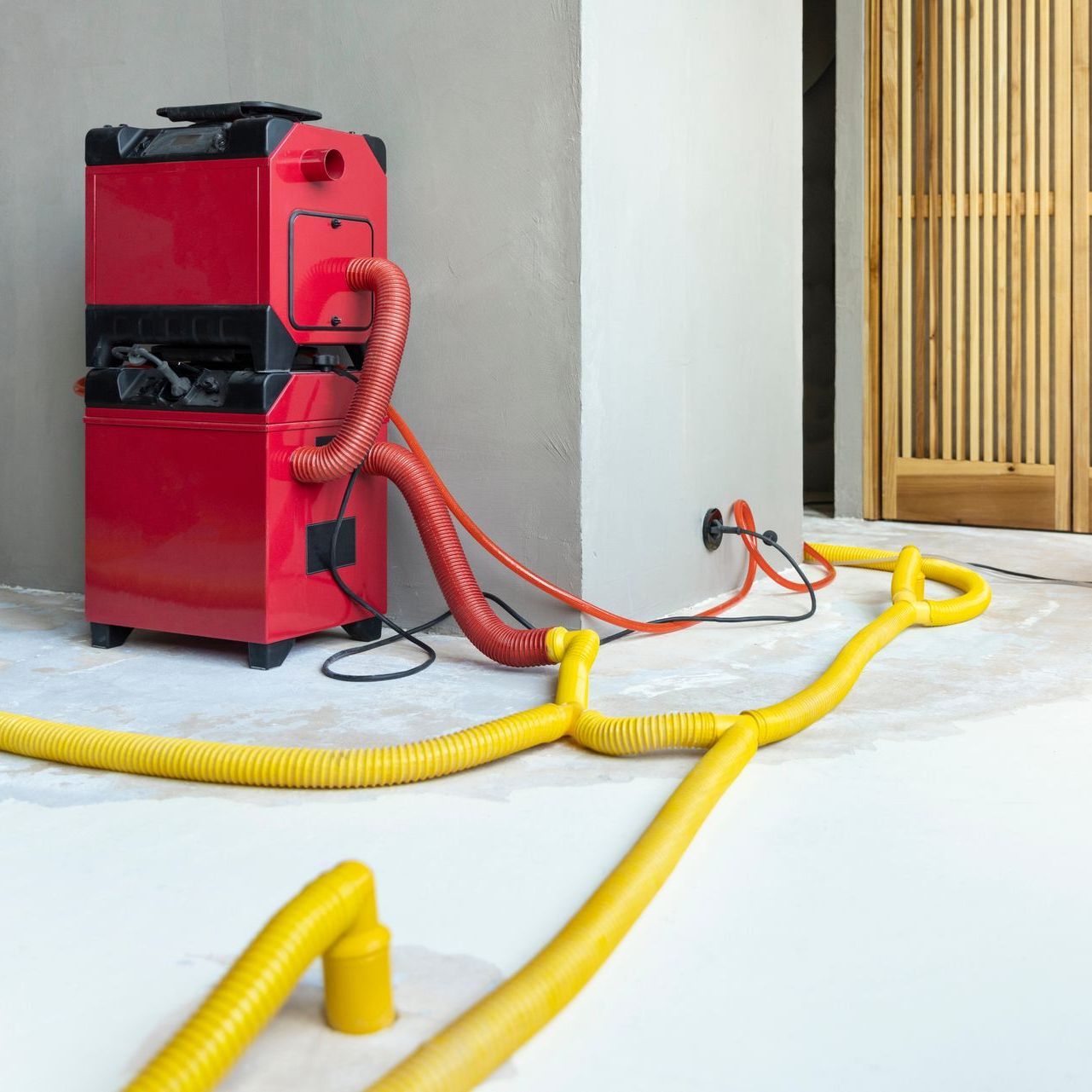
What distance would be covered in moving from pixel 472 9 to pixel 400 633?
4.73ft

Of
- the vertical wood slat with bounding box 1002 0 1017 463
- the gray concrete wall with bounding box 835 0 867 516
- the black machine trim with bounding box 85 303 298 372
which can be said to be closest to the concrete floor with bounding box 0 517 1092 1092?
the black machine trim with bounding box 85 303 298 372

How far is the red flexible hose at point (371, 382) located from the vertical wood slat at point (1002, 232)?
299cm

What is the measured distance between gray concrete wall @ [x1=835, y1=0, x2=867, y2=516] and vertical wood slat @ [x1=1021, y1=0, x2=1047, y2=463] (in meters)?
0.60

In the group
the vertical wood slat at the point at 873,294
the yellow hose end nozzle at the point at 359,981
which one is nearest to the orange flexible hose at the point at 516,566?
the yellow hose end nozzle at the point at 359,981

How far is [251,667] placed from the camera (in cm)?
288

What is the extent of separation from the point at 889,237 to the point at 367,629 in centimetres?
306

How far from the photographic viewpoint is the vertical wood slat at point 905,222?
5176 millimetres

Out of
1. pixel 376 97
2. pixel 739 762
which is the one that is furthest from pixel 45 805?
pixel 376 97

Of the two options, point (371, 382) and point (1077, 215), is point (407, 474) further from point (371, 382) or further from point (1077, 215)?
point (1077, 215)

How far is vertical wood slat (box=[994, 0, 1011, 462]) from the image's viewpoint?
5.04 metres

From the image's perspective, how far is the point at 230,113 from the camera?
111 inches

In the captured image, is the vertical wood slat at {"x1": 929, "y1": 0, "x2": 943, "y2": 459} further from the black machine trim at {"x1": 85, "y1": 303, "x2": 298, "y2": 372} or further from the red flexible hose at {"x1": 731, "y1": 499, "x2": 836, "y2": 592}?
the black machine trim at {"x1": 85, "y1": 303, "x2": 298, "y2": 372}

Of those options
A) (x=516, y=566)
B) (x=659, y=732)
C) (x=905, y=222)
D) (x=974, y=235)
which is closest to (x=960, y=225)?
(x=974, y=235)

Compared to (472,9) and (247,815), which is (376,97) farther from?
(247,815)
